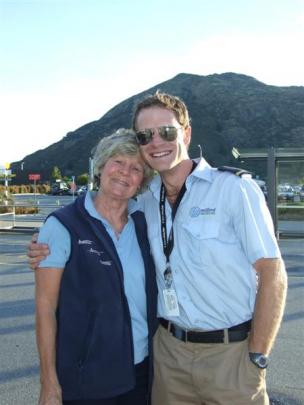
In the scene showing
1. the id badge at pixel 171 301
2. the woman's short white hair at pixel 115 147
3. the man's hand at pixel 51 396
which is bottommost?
the man's hand at pixel 51 396

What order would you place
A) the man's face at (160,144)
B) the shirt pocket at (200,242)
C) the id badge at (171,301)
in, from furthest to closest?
the man's face at (160,144) → the id badge at (171,301) → the shirt pocket at (200,242)

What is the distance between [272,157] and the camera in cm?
1453

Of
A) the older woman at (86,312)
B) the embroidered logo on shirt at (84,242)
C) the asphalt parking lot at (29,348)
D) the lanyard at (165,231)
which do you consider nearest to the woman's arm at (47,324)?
the older woman at (86,312)

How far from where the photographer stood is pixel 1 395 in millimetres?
4281

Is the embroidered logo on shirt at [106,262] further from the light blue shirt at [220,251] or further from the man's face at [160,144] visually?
the man's face at [160,144]

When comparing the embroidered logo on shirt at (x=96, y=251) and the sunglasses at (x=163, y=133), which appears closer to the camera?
the embroidered logo on shirt at (x=96, y=251)

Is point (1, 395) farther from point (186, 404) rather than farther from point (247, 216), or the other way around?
point (247, 216)

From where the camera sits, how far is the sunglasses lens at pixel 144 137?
2730mm

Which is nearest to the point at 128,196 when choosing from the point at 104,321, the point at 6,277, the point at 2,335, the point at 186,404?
the point at 104,321

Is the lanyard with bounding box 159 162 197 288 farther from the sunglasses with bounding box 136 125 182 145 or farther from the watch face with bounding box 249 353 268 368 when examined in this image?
the watch face with bounding box 249 353 268 368

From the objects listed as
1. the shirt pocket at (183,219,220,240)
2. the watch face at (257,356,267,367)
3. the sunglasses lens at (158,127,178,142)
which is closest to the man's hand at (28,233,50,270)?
the shirt pocket at (183,219,220,240)

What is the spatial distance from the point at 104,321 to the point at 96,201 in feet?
2.16

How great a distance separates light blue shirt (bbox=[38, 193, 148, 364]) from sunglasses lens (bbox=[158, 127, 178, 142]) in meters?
0.52

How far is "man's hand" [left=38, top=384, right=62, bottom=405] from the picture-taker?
235cm
